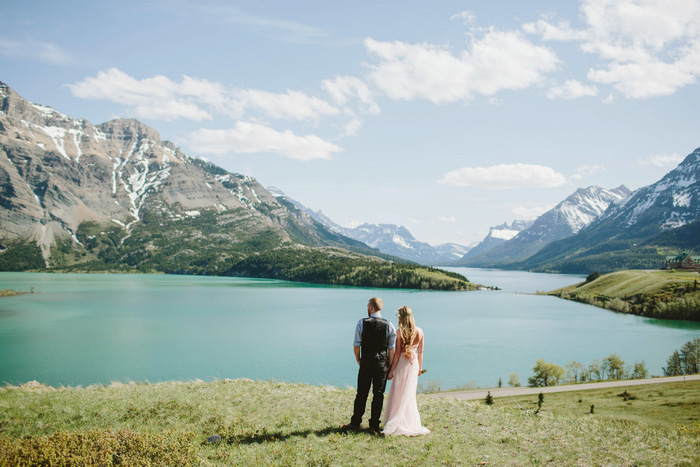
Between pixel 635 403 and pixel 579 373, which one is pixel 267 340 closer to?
pixel 579 373

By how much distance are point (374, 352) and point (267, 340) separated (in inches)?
2064

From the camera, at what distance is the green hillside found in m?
106

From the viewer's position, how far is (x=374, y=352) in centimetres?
1099

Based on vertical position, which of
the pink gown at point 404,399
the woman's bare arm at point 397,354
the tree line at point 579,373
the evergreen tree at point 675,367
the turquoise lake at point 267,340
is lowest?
the turquoise lake at point 267,340

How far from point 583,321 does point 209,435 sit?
353 ft

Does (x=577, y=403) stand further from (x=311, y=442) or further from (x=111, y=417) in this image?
(x=111, y=417)

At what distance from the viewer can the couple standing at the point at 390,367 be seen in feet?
35.9

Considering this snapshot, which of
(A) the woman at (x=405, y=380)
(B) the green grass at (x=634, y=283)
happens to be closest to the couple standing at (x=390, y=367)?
(A) the woman at (x=405, y=380)

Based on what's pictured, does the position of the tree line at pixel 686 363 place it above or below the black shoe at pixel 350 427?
below

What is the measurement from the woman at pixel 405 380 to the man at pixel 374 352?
30 cm

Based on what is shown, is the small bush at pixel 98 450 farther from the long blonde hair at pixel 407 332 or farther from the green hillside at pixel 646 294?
the green hillside at pixel 646 294

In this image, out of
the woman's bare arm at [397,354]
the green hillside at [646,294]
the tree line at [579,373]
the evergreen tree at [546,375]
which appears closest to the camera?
the woman's bare arm at [397,354]

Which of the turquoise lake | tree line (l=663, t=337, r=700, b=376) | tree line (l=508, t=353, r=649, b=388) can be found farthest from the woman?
tree line (l=663, t=337, r=700, b=376)

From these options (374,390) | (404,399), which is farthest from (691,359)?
(374,390)
